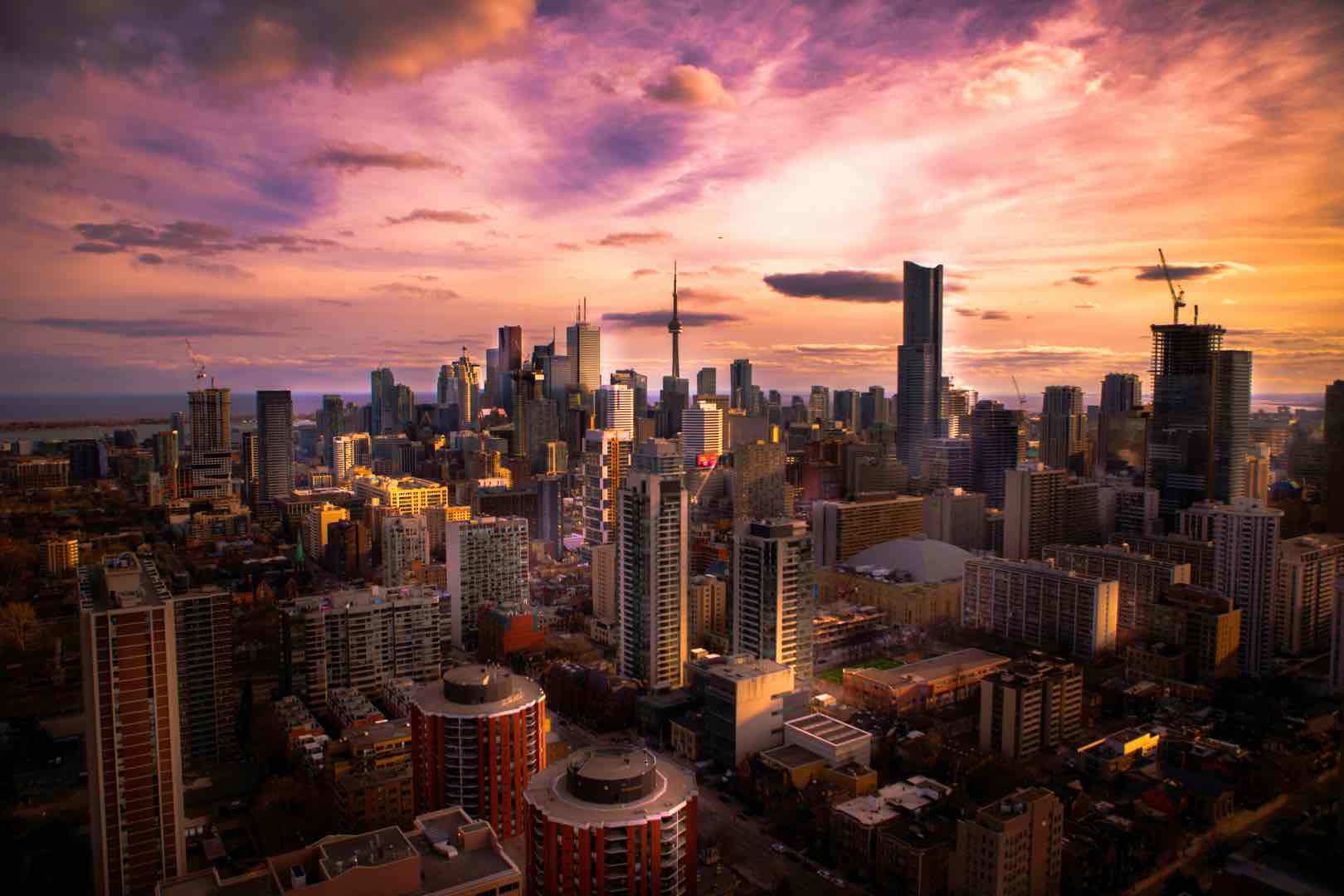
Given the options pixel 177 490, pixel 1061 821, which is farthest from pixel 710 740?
pixel 177 490

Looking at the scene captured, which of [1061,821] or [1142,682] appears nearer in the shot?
[1061,821]

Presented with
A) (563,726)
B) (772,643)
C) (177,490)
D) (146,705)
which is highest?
(177,490)

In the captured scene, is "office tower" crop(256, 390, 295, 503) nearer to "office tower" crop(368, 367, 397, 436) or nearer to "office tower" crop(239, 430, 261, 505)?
"office tower" crop(239, 430, 261, 505)

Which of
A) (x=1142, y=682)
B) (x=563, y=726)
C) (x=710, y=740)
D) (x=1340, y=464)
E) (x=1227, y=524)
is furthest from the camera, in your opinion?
(x=1227, y=524)

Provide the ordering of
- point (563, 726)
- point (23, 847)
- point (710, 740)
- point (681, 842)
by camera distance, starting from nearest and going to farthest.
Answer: point (681, 842)
point (23, 847)
point (710, 740)
point (563, 726)

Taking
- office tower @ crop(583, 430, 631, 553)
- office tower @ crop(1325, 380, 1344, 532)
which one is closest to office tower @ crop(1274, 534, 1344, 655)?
office tower @ crop(1325, 380, 1344, 532)

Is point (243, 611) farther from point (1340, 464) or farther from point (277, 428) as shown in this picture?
point (1340, 464)
